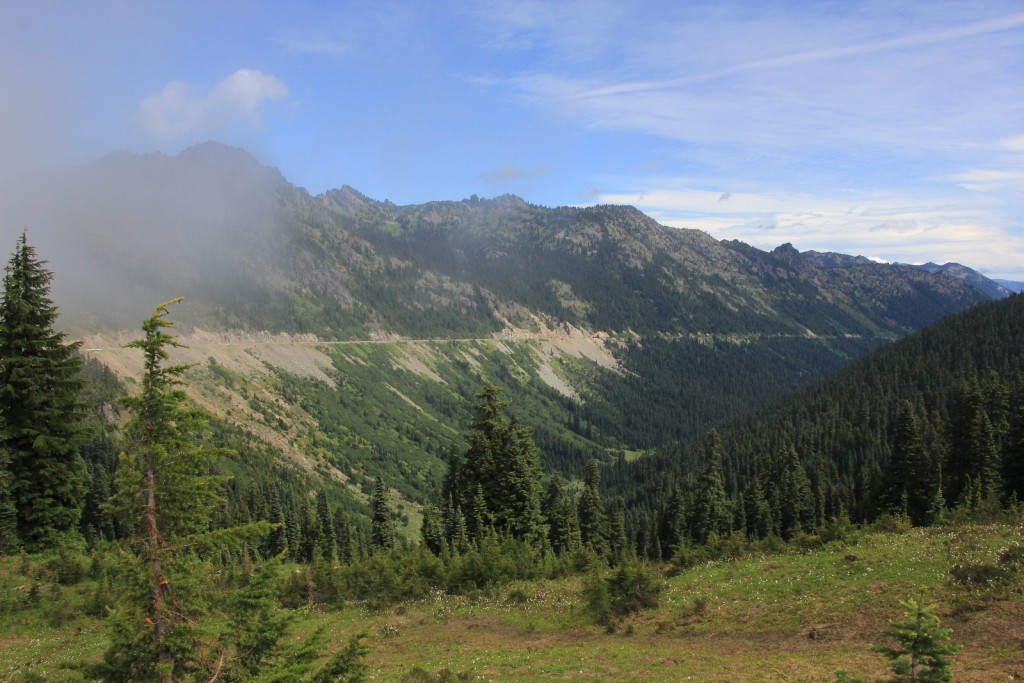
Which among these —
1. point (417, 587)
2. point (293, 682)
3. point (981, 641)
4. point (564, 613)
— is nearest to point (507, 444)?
point (417, 587)

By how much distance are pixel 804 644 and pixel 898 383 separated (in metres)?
170

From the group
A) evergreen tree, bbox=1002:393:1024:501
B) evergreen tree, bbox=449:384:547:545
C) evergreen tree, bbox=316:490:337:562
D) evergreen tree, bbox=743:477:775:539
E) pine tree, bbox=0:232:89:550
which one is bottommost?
evergreen tree, bbox=743:477:775:539

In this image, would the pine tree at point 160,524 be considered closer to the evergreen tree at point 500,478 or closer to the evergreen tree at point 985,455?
the evergreen tree at point 500,478

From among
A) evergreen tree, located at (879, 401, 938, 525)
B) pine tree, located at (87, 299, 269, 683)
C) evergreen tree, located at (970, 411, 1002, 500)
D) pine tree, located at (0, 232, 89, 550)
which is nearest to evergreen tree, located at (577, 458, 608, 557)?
evergreen tree, located at (879, 401, 938, 525)

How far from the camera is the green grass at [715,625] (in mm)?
19403

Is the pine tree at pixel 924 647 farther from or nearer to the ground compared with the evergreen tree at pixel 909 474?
farther from the ground

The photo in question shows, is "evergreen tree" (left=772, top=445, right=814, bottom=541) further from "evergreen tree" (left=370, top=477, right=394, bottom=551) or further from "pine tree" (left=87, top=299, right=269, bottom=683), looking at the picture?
"pine tree" (left=87, top=299, right=269, bottom=683)

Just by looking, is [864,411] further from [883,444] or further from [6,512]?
[6,512]

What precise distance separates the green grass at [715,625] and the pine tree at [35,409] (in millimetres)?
3370

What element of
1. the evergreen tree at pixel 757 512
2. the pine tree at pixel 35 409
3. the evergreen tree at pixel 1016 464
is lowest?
the evergreen tree at pixel 757 512

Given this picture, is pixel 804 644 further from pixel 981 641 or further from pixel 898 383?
pixel 898 383

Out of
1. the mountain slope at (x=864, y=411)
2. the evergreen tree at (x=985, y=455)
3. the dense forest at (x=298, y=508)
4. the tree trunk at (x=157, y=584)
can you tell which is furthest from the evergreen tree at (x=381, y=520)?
the mountain slope at (x=864, y=411)

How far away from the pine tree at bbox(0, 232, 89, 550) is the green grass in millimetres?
3370

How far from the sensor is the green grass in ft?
63.7
